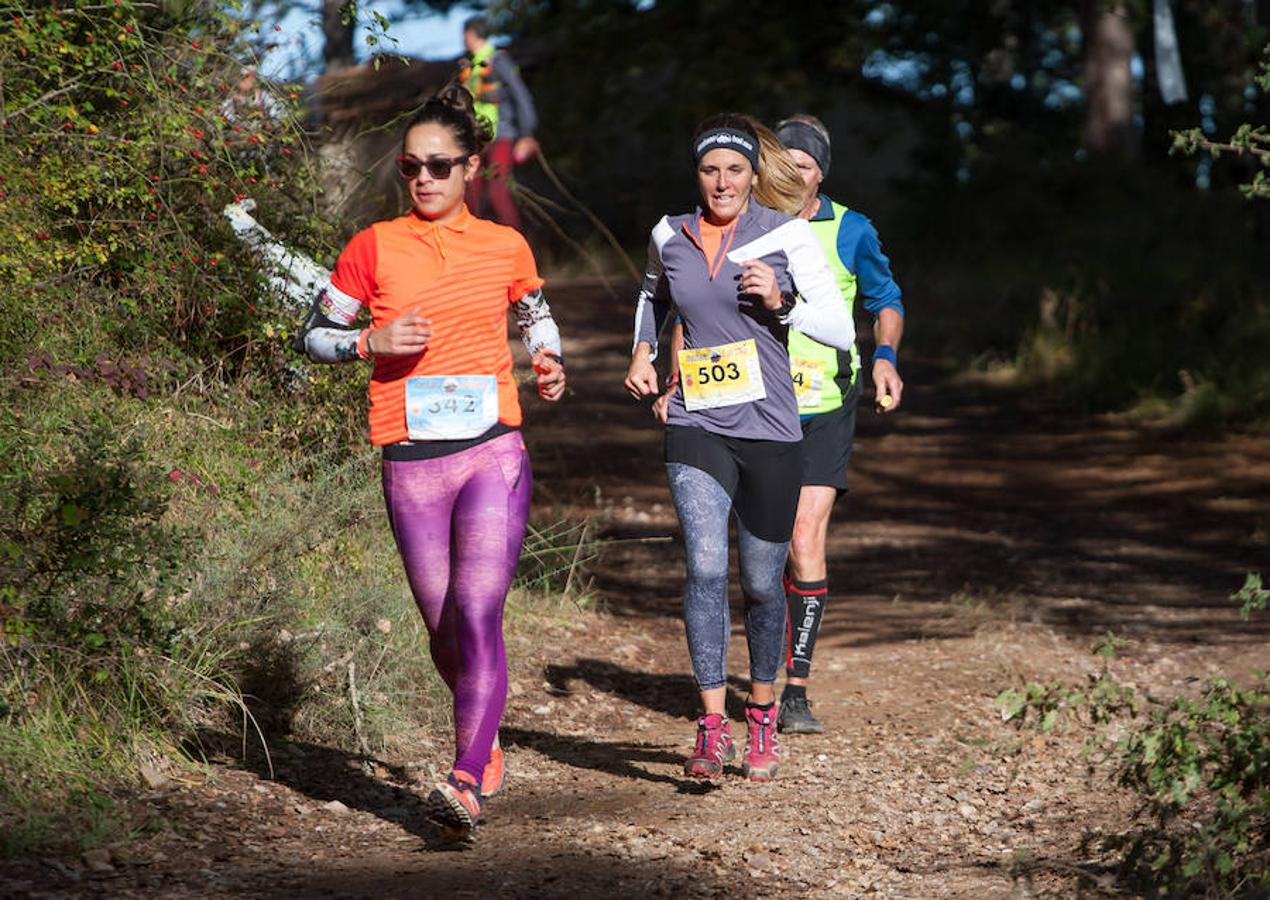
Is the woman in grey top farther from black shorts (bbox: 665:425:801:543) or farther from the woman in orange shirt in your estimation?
the woman in orange shirt

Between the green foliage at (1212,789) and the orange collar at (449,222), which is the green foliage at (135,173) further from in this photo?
the green foliage at (1212,789)

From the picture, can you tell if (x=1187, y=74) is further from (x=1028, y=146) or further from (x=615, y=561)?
(x=615, y=561)

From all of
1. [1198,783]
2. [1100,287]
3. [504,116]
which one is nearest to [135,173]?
[1198,783]

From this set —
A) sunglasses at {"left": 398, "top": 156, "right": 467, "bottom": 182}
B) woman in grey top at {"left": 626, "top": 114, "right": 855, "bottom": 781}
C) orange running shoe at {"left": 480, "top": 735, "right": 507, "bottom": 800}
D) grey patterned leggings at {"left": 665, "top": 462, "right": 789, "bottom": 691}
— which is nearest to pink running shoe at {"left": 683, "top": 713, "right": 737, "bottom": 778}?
woman in grey top at {"left": 626, "top": 114, "right": 855, "bottom": 781}

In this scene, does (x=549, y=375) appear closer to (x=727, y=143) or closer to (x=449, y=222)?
(x=449, y=222)

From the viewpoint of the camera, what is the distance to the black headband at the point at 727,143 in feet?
18.3

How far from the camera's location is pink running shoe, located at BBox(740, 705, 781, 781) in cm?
584

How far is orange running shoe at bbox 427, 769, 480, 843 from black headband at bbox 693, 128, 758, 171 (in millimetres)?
2093

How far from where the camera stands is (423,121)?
5.01 metres

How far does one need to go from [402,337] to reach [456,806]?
1250mm

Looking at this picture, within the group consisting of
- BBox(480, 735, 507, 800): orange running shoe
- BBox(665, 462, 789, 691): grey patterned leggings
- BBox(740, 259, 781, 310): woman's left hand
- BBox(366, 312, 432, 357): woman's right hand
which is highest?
BBox(740, 259, 781, 310): woman's left hand

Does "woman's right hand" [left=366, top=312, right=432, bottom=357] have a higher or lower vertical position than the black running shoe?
higher

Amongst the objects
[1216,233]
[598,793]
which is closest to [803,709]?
[598,793]

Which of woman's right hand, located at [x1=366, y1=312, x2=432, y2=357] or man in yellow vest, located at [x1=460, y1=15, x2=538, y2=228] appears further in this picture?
man in yellow vest, located at [x1=460, y1=15, x2=538, y2=228]
